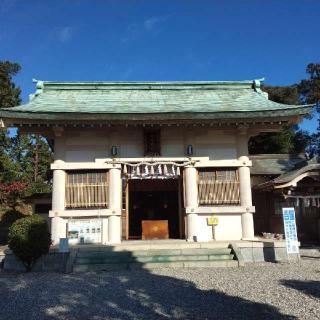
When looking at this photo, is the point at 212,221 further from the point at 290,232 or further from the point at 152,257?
the point at 152,257

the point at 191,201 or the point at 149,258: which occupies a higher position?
the point at 191,201

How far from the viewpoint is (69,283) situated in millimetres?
9492

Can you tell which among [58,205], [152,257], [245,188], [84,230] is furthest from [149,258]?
[245,188]

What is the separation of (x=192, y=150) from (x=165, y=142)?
1208mm

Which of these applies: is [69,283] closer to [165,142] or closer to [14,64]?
[165,142]

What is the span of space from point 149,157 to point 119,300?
28.0 feet

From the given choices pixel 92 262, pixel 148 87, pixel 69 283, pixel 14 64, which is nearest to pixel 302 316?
pixel 69 283

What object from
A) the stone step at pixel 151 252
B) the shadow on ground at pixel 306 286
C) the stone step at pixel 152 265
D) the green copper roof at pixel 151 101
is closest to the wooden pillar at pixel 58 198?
the green copper roof at pixel 151 101

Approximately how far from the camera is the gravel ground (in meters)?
6.53

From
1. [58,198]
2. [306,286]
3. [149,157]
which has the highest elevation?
[149,157]

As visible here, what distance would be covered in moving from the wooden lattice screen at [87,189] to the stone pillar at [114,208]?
0.29 metres

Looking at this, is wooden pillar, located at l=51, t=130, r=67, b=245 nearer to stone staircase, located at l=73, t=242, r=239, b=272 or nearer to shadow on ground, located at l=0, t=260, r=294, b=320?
stone staircase, located at l=73, t=242, r=239, b=272

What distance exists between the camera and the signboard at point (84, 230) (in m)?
14.8

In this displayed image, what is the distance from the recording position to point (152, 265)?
11.9 meters
